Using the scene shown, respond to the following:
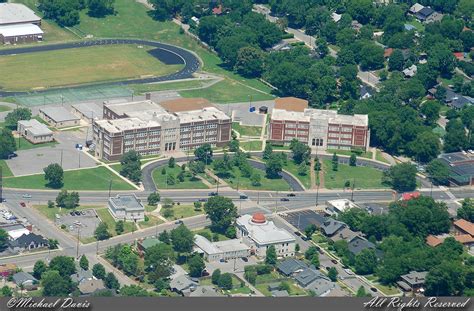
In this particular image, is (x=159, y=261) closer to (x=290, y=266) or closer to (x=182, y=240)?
(x=182, y=240)

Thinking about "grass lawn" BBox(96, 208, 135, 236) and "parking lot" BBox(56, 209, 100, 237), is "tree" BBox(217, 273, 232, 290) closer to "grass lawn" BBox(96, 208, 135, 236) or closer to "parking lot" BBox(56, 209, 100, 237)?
"grass lawn" BBox(96, 208, 135, 236)

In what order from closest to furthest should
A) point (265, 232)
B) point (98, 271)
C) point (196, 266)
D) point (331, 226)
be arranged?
1. point (98, 271)
2. point (196, 266)
3. point (265, 232)
4. point (331, 226)

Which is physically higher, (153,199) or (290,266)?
(290,266)

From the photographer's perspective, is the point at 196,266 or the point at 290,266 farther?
the point at 290,266

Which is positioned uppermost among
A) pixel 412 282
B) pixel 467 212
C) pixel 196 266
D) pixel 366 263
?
pixel 412 282

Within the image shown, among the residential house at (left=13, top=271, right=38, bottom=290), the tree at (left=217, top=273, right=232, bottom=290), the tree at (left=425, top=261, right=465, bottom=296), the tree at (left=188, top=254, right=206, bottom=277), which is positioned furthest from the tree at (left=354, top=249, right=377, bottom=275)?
the residential house at (left=13, top=271, right=38, bottom=290)

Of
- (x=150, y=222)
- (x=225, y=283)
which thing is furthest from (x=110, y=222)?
(x=225, y=283)
